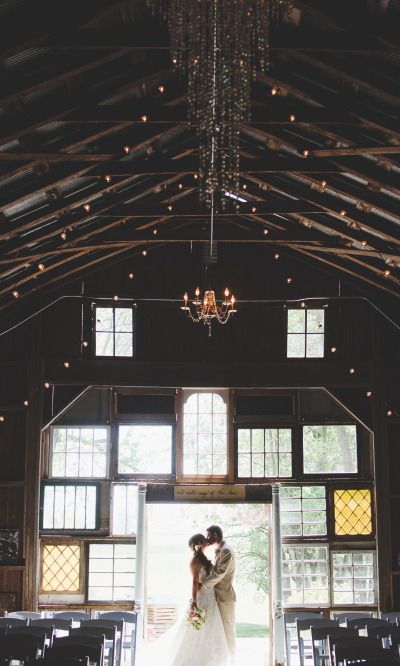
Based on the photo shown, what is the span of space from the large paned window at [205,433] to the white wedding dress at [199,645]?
14.2 feet

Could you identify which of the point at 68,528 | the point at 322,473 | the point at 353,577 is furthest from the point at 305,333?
the point at 68,528

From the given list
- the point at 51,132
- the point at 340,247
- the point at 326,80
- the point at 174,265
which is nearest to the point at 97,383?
the point at 174,265

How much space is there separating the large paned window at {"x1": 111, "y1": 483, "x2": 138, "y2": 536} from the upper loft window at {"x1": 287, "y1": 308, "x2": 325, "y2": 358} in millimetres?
3751

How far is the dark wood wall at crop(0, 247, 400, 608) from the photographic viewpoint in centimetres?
1567

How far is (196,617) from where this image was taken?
11.7 metres

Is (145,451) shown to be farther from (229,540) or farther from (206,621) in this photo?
(229,540)

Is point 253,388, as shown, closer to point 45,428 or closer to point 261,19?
point 45,428

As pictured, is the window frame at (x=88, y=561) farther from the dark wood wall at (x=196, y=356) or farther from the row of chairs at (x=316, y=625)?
the row of chairs at (x=316, y=625)

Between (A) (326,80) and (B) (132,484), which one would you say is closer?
(A) (326,80)

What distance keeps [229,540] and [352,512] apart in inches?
267

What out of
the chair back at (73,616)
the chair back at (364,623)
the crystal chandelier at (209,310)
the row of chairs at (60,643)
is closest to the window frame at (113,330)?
the crystal chandelier at (209,310)

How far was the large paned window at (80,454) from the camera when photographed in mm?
16188

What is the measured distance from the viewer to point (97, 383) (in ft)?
51.6

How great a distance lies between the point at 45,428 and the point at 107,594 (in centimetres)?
313
